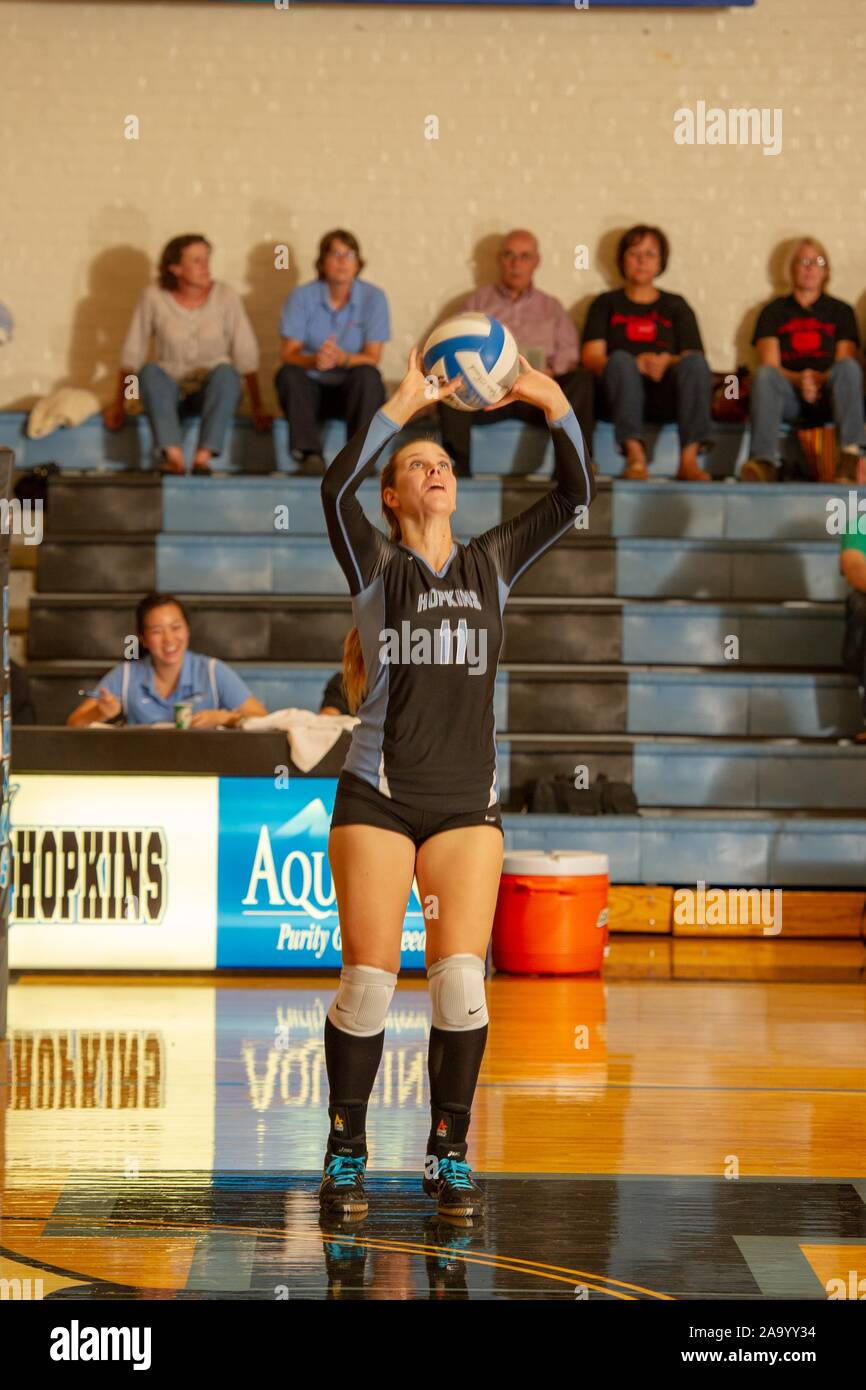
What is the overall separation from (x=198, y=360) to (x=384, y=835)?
601 cm

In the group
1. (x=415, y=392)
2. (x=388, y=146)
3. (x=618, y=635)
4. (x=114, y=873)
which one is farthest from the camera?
(x=388, y=146)

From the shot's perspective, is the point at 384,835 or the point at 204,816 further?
the point at 204,816

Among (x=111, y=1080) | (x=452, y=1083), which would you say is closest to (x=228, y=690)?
(x=111, y=1080)

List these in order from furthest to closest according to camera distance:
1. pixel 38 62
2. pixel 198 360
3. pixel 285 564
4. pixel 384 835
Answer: pixel 38 62
pixel 198 360
pixel 285 564
pixel 384 835

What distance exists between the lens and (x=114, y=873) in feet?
19.5

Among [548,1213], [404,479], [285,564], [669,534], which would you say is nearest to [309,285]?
[285,564]

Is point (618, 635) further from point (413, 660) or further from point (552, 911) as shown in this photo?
point (413, 660)

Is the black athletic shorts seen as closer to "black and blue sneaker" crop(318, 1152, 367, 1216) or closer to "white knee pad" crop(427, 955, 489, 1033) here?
"white knee pad" crop(427, 955, 489, 1033)

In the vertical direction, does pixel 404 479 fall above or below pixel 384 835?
above

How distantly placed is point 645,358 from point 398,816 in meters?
5.93

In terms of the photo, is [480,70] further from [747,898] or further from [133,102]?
[747,898]

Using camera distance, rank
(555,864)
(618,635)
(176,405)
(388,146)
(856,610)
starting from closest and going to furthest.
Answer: (555,864) < (856,610) < (618,635) < (176,405) < (388,146)

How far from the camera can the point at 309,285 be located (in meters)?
8.77

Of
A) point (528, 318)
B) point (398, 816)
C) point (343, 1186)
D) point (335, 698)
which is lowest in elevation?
point (343, 1186)
